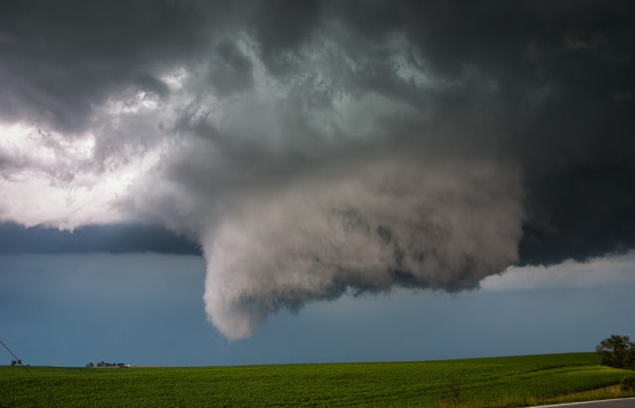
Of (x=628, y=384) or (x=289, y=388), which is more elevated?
(x=628, y=384)

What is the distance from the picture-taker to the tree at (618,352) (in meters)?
88.7

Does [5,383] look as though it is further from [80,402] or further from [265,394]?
[265,394]

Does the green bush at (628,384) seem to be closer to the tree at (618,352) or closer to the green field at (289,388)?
the green field at (289,388)

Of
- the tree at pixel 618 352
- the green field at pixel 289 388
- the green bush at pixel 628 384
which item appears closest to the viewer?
the green bush at pixel 628 384

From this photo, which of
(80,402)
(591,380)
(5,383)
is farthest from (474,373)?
(5,383)

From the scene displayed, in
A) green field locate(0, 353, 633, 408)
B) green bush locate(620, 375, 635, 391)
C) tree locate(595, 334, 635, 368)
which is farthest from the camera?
tree locate(595, 334, 635, 368)

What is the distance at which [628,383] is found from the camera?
Answer: 96.2 feet

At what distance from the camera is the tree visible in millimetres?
88688

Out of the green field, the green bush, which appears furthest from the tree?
the green bush

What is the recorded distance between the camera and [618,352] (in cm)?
9012

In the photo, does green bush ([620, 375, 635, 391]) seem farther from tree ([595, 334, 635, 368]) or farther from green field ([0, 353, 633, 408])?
tree ([595, 334, 635, 368])

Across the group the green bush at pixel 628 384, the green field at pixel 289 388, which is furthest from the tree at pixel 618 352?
the green bush at pixel 628 384

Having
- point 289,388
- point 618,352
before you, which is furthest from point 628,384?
point 618,352

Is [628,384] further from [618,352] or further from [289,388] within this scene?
[618,352]
